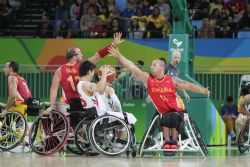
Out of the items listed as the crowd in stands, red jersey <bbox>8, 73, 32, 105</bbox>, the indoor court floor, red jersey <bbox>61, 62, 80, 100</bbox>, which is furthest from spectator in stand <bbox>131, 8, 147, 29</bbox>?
the indoor court floor

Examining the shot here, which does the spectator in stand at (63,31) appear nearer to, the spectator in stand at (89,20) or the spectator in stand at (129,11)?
the spectator in stand at (89,20)

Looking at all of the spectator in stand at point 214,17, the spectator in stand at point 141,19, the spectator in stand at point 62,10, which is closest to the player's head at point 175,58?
the spectator in stand at point 214,17

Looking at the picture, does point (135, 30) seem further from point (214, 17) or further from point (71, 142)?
point (71, 142)

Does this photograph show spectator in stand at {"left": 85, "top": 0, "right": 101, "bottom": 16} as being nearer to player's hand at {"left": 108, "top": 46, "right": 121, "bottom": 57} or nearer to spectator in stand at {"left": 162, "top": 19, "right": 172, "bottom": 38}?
spectator in stand at {"left": 162, "top": 19, "right": 172, "bottom": 38}

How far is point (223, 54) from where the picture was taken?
24688 millimetres

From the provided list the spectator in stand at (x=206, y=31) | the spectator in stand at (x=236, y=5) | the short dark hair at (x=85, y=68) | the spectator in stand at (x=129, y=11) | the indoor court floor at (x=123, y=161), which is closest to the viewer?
the indoor court floor at (x=123, y=161)

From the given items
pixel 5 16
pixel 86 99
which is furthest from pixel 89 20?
pixel 86 99

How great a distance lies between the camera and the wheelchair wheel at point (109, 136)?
49.9 feet

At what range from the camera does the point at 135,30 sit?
25750 millimetres

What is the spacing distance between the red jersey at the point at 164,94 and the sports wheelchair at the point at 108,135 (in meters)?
0.69

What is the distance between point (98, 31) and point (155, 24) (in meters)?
1.71

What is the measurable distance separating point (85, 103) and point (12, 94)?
2585mm

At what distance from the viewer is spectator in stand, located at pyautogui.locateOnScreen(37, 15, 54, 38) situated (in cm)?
2658

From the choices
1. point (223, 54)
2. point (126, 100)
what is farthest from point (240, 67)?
point (126, 100)
